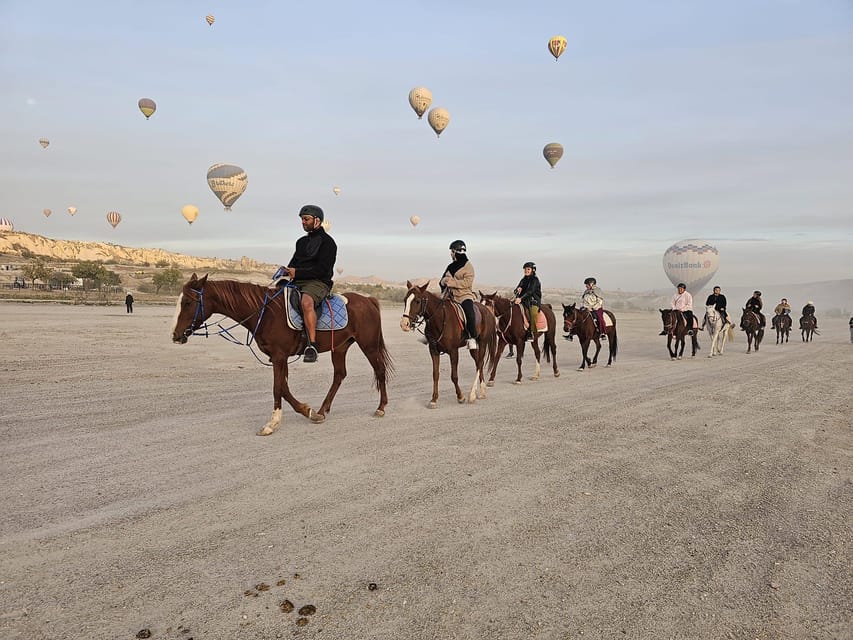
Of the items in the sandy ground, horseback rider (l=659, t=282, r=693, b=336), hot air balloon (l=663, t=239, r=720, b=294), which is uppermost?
hot air balloon (l=663, t=239, r=720, b=294)

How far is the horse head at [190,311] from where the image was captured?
711 cm

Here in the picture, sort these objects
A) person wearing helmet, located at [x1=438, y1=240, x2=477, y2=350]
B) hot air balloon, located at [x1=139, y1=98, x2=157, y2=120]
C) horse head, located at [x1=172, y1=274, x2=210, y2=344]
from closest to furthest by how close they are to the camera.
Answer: horse head, located at [x1=172, y1=274, x2=210, y2=344], person wearing helmet, located at [x1=438, y1=240, x2=477, y2=350], hot air balloon, located at [x1=139, y1=98, x2=157, y2=120]

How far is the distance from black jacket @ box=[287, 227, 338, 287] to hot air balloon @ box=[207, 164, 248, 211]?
5003 centimetres

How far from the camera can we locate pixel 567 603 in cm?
336

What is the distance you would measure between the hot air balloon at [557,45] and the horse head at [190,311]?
169ft

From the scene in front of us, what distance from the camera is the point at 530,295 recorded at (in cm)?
1374

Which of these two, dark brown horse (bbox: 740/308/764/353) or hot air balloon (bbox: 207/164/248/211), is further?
hot air balloon (bbox: 207/164/248/211)

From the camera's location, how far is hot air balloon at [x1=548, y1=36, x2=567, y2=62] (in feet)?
162

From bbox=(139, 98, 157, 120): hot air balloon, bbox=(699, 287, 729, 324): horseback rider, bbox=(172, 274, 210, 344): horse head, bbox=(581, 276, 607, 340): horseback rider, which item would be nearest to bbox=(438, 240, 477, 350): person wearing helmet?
bbox=(172, 274, 210, 344): horse head

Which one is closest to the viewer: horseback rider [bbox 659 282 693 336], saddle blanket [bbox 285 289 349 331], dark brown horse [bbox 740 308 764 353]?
saddle blanket [bbox 285 289 349 331]

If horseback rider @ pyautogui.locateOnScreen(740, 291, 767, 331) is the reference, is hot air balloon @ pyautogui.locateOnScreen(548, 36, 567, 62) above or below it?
above

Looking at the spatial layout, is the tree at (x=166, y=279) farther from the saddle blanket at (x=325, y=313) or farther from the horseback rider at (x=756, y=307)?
the saddle blanket at (x=325, y=313)

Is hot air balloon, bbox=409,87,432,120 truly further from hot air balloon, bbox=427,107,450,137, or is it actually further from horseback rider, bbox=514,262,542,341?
horseback rider, bbox=514,262,542,341

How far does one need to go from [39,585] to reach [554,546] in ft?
12.2
